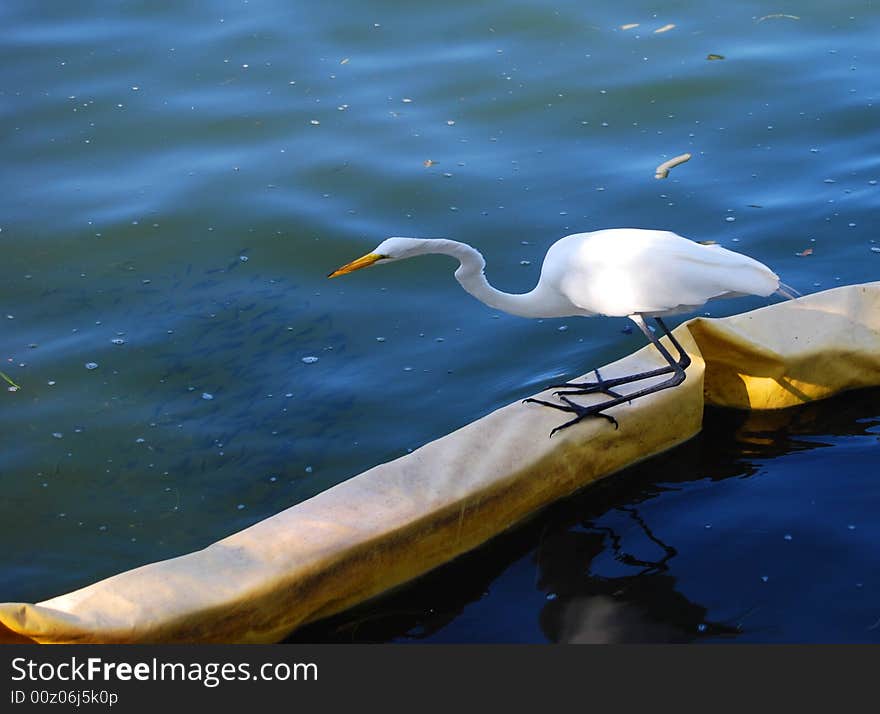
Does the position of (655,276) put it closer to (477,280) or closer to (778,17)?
(477,280)

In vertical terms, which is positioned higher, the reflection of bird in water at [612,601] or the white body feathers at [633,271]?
the white body feathers at [633,271]

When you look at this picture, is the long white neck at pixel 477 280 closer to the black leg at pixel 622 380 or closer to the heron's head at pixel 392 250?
the heron's head at pixel 392 250

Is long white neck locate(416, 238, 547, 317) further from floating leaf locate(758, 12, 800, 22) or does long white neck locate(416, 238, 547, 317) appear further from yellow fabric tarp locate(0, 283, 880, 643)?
floating leaf locate(758, 12, 800, 22)

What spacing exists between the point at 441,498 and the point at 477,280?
0.63m

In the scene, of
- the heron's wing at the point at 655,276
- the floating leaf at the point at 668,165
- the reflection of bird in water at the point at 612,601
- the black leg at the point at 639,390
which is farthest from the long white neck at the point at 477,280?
the floating leaf at the point at 668,165

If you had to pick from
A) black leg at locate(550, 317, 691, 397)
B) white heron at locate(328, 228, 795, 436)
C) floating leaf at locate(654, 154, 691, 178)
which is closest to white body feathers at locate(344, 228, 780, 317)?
white heron at locate(328, 228, 795, 436)

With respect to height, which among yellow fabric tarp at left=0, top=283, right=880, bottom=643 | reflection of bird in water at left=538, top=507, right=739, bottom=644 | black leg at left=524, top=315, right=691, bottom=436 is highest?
black leg at left=524, top=315, right=691, bottom=436

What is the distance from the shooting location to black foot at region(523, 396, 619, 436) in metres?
2.70

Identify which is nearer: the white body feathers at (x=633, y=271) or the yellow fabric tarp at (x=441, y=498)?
the yellow fabric tarp at (x=441, y=498)

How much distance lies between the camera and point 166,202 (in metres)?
4.35

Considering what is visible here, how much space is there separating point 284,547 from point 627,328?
1621 millimetres

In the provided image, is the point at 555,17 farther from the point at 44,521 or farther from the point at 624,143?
the point at 44,521

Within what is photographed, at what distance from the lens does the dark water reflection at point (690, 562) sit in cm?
238

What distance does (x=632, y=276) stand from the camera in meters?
2.74
